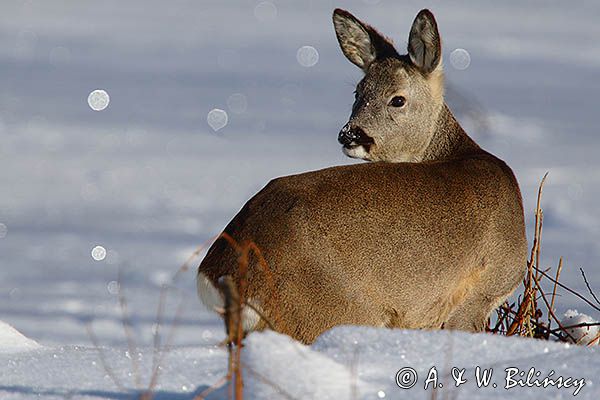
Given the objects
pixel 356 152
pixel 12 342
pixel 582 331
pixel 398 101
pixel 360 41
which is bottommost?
pixel 582 331

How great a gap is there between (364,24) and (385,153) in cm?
88

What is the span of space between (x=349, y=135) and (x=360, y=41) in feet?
2.69

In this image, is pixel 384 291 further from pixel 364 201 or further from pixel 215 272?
pixel 215 272

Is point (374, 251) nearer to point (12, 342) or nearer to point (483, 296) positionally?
point (483, 296)

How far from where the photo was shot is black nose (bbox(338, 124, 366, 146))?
18.2 feet

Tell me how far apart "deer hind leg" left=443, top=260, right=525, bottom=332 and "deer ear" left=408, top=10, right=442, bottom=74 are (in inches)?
51.0

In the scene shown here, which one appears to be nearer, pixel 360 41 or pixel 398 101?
pixel 398 101

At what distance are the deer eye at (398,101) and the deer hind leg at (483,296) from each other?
1091 millimetres

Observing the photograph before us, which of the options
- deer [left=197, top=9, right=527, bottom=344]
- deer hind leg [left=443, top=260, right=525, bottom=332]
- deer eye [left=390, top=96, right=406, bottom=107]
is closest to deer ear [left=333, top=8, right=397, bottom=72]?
deer eye [left=390, top=96, right=406, bottom=107]

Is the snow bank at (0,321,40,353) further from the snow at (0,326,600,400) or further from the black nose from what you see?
the black nose

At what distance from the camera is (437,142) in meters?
5.94

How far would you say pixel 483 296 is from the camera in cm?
503

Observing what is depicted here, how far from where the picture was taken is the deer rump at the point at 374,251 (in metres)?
4.29

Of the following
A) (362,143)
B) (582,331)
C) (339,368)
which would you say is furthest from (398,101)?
(339,368)
